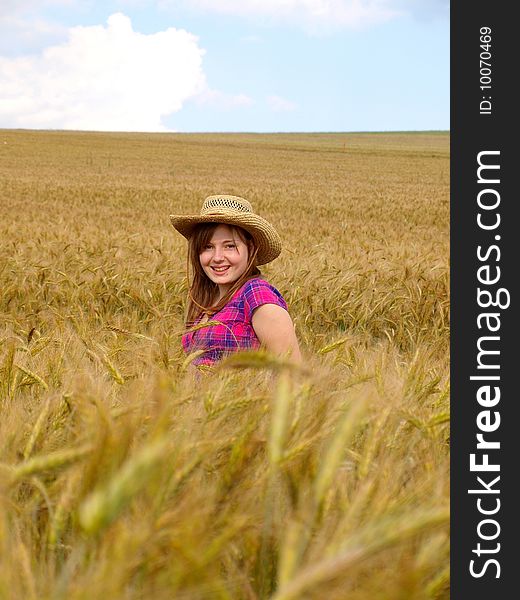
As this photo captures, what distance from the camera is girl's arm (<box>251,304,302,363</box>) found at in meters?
2.59

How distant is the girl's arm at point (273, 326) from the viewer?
102 inches

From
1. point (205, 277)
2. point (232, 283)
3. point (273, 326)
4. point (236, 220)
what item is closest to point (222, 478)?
point (273, 326)

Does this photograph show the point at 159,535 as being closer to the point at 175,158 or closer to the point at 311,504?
the point at 311,504

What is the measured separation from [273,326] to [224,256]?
0.44 m

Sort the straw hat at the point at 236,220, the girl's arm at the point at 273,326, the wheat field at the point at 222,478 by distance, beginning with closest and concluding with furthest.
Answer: the wheat field at the point at 222,478 < the girl's arm at the point at 273,326 < the straw hat at the point at 236,220

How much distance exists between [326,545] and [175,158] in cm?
3172

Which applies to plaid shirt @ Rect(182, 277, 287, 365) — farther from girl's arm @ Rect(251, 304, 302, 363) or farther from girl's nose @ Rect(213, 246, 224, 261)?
girl's nose @ Rect(213, 246, 224, 261)

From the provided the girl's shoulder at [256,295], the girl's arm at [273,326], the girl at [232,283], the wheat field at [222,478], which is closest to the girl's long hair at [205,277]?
the girl at [232,283]

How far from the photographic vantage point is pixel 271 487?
67 centimetres

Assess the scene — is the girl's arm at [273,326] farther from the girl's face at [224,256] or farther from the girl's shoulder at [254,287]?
the girl's face at [224,256]

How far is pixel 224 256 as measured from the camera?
2885mm

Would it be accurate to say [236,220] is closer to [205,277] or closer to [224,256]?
[224,256]

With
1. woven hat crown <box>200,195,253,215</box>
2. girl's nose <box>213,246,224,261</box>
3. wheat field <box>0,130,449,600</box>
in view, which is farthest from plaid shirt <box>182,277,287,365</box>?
wheat field <box>0,130,449,600</box>

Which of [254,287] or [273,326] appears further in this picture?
[254,287]
